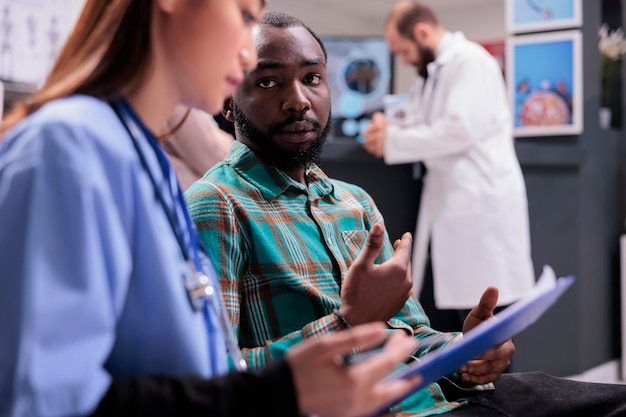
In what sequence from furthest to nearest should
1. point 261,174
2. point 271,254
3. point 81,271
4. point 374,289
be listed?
1. point 261,174
2. point 271,254
3. point 374,289
4. point 81,271

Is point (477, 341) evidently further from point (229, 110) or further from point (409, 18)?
point (409, 18)

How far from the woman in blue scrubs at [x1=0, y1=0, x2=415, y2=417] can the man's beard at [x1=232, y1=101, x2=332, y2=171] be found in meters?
0.54

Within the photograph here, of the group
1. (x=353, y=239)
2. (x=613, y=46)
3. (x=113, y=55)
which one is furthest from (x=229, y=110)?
(x=613, y=46)

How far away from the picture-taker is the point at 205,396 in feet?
1.96

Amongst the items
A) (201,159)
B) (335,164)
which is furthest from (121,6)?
(335,164)

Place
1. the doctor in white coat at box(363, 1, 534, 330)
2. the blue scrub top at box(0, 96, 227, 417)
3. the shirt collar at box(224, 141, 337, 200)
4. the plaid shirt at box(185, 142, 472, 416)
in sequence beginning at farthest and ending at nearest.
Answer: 1. the doctor in white coat at box(363, 1, 534, 330)
2. the shirt collar at box(224, 141, 337, 200)
3. the plaid shirt at box(185, 142, 472, 416)
4. the blue scrub top at box(0, 96, 227, 417)

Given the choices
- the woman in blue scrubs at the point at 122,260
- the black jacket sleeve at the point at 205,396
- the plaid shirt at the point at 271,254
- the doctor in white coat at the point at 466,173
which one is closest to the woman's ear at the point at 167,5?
the woman in blue scrubs at the point at 122,260

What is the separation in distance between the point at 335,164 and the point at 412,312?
201 centimetres

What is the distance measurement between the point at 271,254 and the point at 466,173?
2095 millimetres

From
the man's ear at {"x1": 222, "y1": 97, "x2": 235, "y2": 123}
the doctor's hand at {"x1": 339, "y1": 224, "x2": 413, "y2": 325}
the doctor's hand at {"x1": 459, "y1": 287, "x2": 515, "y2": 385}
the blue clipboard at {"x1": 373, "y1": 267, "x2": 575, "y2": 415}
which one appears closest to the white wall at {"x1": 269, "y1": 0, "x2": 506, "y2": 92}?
the man's ear at {"x1": 222, "y1": 97, "x2": 235, "y2": 123}

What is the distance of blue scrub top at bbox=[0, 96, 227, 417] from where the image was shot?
0.56 m

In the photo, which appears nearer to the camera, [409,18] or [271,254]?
[271,254]

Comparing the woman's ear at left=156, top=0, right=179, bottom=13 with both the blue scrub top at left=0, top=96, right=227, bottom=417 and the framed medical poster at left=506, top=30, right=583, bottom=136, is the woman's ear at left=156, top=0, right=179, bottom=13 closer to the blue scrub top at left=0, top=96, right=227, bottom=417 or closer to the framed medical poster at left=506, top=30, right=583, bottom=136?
the blue scrub top at left=0, top=96, right=227, bottom=417

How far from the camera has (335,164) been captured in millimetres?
3270
